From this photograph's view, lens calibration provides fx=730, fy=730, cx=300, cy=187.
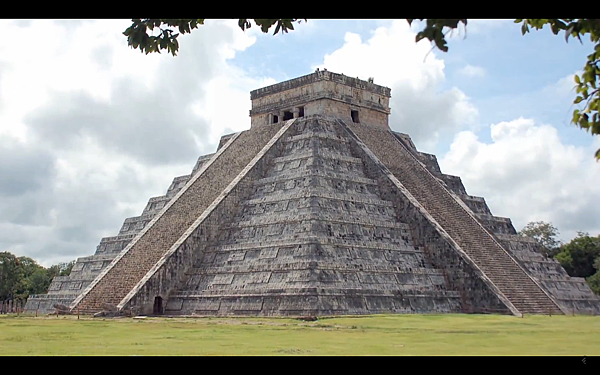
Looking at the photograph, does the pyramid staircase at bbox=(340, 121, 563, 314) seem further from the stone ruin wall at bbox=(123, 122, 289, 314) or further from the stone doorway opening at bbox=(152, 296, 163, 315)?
the stone doorway opening at bbox=(152, 296, 163, 315)

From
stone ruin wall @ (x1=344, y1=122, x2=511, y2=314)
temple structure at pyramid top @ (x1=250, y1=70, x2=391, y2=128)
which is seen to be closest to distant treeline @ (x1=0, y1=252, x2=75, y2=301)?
temple structure at pyramid top @ (x1=250, y1=70, x2=391, y2=128)

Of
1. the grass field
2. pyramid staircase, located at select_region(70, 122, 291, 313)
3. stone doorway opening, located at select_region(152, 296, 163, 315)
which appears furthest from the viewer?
pyramid staircase, located at select_region(70, 122, 291, 313)

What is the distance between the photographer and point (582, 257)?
168ft

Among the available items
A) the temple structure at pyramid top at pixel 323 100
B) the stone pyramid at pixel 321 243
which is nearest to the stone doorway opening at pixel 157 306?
the stone pyramid at pixel 321 243

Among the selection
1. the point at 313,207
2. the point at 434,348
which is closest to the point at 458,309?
the point at 313,207

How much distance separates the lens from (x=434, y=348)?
1195 cm

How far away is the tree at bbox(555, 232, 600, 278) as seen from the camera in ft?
166

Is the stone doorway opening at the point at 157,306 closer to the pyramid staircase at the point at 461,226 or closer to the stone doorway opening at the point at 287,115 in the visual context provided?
the pyramid staircase at the point at 461,226

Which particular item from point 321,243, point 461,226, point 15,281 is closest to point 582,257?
point 461,226

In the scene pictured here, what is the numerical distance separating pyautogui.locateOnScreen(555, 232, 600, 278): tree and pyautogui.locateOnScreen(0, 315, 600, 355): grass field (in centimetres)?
3301

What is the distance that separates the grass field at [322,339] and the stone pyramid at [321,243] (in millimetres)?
4080

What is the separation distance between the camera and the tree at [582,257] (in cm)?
5053

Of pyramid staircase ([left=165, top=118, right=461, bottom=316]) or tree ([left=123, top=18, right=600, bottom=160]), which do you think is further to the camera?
pyramid staircase ([left=165, top=118, right=461, bottom=316])

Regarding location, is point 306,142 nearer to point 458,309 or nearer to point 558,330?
point 458,309
